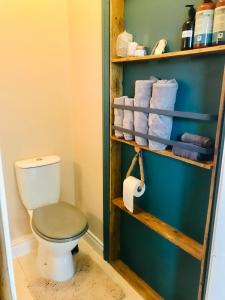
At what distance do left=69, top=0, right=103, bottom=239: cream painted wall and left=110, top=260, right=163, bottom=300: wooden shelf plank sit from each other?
0.92ft

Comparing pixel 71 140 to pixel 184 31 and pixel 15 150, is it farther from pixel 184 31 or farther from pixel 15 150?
pixel 184 31

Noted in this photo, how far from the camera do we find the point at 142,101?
1.38 meters

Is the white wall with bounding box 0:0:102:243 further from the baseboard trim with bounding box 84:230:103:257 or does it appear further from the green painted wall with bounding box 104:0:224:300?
the green painted wall with bounding box 104:0:224:300

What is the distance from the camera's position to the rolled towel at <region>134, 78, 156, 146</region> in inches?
53.1

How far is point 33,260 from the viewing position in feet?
6.59

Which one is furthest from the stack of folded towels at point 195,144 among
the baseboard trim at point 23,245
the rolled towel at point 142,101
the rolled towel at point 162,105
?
the baseboard trim at point 23,245

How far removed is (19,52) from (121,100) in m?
0.87

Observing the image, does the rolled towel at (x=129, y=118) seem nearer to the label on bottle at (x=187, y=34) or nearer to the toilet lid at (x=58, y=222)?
the label on bottle at (x=187, y=34)

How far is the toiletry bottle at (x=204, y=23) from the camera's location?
1.02 m

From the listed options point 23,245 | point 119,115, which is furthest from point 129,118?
point 23,245

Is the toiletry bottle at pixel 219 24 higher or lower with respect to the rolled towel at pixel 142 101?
higher

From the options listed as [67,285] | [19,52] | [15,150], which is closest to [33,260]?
[67,285]

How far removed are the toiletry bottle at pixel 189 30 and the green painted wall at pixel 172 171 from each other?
0.07 m

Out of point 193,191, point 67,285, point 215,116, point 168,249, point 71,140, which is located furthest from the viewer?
point 71,140
